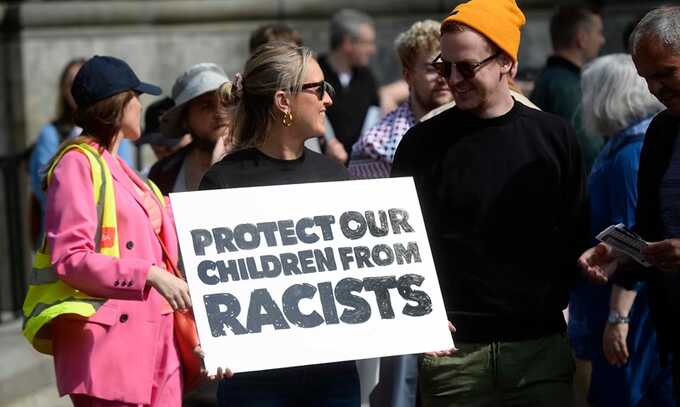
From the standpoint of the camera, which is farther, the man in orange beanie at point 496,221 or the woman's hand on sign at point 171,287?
the man in orange beanie at point 496,221

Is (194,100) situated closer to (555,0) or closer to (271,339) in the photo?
(271,339)

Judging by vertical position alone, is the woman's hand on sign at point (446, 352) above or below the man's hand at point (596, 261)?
below

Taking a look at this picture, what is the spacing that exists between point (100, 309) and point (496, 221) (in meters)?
1.40

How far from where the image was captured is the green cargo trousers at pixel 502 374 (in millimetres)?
4977

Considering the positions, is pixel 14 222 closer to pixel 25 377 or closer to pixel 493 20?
pixel 25 377

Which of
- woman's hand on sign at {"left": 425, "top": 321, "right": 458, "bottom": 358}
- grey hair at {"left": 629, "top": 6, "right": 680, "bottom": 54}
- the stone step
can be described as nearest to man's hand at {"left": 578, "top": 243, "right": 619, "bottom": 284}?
woman's hand on sign at {"left": 425, "top": 321, "right": 458, "bottom": 358}

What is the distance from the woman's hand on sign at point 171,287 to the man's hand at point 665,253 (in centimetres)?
144

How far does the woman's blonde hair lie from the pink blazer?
0.53m

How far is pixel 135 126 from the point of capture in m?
5.54

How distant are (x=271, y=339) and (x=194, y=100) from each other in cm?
213

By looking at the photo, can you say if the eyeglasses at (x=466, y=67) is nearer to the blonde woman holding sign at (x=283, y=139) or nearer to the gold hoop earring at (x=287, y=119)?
the blonde woman holding sign at (x=283, y=139)

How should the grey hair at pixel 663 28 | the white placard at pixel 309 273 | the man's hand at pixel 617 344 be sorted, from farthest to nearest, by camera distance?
the man's hand at pixel 617 344
the grey hair at pixel 663 28
the white placard at pixel 309 273

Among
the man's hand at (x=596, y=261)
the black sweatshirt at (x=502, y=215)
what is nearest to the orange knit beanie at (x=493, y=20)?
the black sweatshirt at (x=502, y=215)

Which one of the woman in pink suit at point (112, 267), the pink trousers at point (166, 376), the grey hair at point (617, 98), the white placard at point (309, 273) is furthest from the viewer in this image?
the grey hair at point (617, 98)
